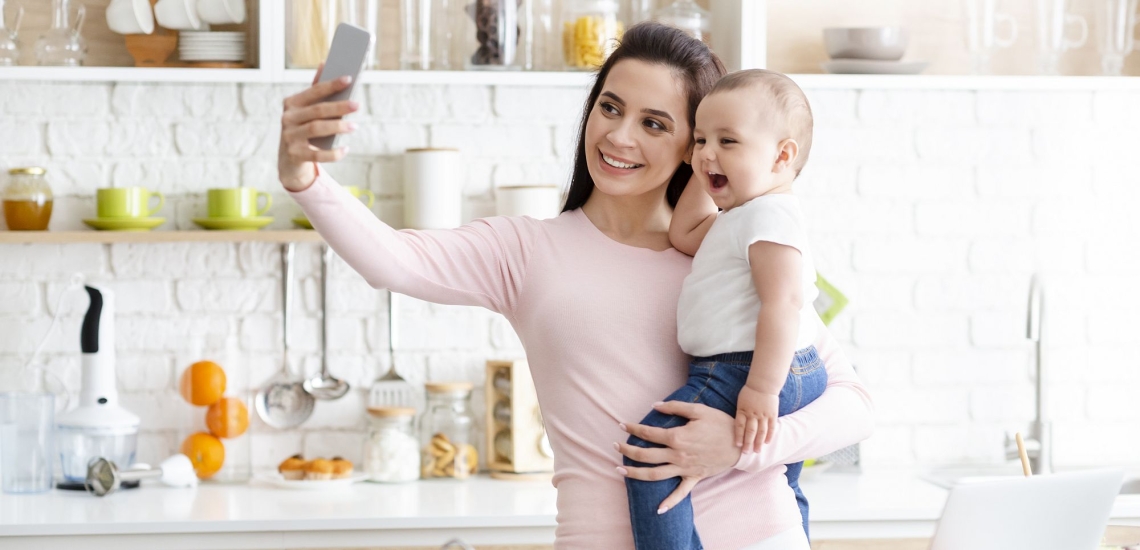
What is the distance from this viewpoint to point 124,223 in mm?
2410

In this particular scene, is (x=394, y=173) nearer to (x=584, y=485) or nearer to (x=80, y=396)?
(x=80, y=396)

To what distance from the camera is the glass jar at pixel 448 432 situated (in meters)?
2.49

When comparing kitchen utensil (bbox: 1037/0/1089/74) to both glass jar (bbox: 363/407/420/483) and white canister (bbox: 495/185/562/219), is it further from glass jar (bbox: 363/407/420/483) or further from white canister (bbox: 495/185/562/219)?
glass jar (bbox: 363/407/420/483)

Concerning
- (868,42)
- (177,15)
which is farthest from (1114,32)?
(177,15)

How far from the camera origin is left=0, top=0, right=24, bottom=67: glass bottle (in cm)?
232

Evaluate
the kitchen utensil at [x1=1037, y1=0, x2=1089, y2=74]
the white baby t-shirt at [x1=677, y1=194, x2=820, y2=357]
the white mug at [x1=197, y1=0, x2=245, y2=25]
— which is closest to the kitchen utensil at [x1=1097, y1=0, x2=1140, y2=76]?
the kitchen utensil at [x1=1037, y1=0, x2=1089, y2=74]

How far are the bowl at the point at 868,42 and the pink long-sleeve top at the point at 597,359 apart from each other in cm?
115

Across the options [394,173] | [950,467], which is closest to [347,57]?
[394,173]

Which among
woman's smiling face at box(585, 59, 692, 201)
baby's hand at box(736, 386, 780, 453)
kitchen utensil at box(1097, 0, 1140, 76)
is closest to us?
baby's hand at box(736, 386, 780, 453)

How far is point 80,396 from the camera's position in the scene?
2404 millimetres

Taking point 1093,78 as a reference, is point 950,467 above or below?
below

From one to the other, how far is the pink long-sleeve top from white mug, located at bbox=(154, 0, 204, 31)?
3.87ft

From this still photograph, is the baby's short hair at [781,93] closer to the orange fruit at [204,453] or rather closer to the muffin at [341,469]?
the muffin at [341,469]

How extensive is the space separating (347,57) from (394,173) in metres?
1.48
